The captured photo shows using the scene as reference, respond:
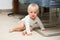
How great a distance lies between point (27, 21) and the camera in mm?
1805

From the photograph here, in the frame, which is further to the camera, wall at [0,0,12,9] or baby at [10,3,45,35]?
wall at [0,0,12,9]

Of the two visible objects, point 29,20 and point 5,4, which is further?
point 5,4

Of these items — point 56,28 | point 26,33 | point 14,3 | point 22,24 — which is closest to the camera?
point 26,33

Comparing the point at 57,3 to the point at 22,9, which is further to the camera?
the point at 22,9

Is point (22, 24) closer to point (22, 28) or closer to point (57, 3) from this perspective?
point (22, 28)

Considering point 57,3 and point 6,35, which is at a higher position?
point 57,3

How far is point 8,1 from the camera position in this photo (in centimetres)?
352

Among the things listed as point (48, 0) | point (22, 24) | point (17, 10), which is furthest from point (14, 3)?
point (48, 0)

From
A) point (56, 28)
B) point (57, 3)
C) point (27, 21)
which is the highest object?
point (57, 3)

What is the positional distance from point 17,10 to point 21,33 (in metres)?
1.67

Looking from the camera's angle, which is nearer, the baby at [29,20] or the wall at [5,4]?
the baby at [29,20]

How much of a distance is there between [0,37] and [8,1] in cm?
201

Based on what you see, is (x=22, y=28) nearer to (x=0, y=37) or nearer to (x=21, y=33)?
(x=21, y=33)

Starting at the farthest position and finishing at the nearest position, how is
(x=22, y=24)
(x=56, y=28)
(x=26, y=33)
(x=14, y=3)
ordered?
(x=14, y=3) < (x=56, y=28) < (x=22, y=24) < (x=26, y=33)
